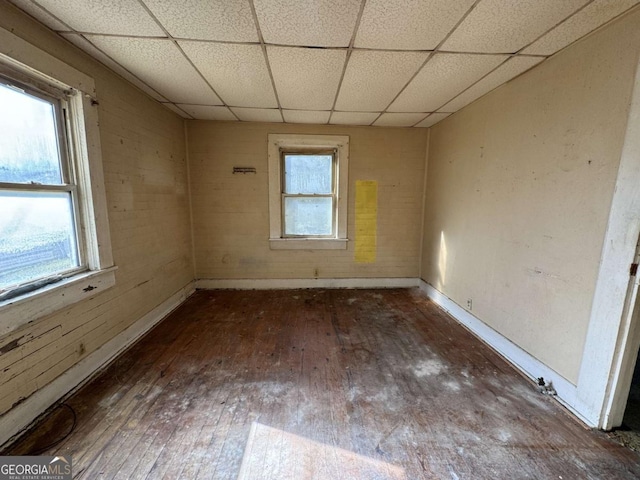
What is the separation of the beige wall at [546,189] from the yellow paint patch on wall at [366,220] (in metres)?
1.24

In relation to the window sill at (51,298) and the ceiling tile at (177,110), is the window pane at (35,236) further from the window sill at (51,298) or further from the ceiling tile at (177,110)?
the ceiling tile at (177,110)

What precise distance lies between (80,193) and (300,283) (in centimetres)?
282

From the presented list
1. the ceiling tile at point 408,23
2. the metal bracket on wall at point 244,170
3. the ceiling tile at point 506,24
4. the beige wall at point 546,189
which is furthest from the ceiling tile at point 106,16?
the beige wall at point 546,189

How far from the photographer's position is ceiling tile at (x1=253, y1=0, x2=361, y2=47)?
144cm

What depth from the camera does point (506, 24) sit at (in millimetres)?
1577

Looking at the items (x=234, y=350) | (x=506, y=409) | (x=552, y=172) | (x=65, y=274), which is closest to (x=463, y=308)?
(x=506, y=409)

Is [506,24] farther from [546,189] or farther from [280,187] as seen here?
[280,187]

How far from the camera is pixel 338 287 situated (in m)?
4.13

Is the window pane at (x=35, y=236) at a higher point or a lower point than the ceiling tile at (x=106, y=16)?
lower

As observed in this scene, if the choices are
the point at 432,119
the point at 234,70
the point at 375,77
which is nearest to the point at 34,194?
the point at 234,70

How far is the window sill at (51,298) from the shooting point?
1.46 m

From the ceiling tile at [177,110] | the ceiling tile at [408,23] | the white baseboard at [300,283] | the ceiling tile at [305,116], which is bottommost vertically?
the white baseboard at [300,283]

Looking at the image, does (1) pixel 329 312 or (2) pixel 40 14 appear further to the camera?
(1) pixel 329 312

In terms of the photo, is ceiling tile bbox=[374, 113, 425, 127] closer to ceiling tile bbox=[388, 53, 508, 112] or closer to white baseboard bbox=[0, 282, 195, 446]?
ceiling tile bbox=[388, 53, 508, 112]
